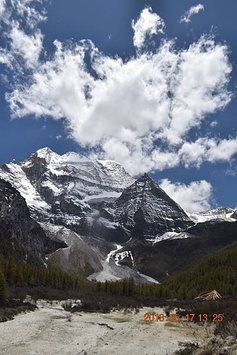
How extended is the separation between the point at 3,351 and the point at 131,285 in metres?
125

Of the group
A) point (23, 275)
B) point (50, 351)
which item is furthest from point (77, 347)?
point (23, 275)

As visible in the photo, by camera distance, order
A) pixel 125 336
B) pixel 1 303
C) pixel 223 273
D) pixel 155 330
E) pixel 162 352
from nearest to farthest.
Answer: pixel 162 352 < pixel 125 336 < pixel 155 330 < pixel 1 303 < pixel 223 273

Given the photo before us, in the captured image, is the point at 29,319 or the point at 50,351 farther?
the point at 29,319

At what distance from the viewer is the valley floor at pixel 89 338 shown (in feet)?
A: 133

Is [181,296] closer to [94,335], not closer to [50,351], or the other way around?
[94,335]

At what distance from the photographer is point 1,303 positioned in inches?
3105

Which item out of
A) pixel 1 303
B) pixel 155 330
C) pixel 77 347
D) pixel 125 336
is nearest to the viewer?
pixel 77 347

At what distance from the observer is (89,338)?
1954 inches

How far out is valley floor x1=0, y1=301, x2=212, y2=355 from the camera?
40625 millimetres

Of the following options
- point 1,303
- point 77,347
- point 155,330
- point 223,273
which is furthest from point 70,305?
point 223,273

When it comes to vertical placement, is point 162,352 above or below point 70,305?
below

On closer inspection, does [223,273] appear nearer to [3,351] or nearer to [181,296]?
[181,296]

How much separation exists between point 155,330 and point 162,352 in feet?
59.1

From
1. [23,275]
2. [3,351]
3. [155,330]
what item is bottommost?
[3,351]
